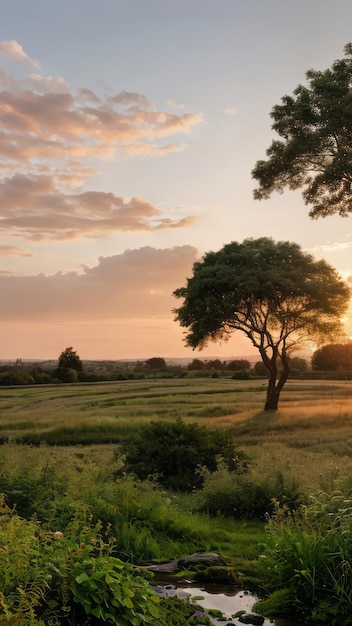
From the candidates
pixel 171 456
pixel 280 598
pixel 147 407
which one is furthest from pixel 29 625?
pixel 147 407

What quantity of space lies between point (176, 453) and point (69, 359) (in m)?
53.6

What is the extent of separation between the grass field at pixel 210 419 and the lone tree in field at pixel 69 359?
1176cm

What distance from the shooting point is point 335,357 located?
85250 millimetres

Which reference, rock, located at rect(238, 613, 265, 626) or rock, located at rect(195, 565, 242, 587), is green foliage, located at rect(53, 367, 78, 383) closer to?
rock, located at rect(195, 565, 242, 587)

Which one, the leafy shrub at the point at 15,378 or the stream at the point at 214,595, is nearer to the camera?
the stream at the point at 214,595

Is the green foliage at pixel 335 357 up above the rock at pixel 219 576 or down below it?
above

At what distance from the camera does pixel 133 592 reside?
6.48 m

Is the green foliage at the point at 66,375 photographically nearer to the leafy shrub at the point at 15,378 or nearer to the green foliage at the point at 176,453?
the leafy shrub at the point at 15,378

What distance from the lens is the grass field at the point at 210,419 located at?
800 inches

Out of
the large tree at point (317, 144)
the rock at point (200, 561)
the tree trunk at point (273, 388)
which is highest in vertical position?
the large tree at point (317, 144)

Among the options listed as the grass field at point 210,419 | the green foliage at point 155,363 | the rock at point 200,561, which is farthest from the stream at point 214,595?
the green foliage at point 155,363

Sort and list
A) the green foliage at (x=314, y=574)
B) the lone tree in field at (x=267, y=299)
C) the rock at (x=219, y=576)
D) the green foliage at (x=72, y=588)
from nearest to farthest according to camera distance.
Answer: the green foliage at (x=72, y=588) → the green foliage at (x=314, y=574) → the rock at (x=219, y=576) → the lone tree in field at (x=267, y=299)

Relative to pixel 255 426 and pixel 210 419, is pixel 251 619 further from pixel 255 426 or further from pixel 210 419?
pixel 210 419

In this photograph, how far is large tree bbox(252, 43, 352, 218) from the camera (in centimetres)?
2723
